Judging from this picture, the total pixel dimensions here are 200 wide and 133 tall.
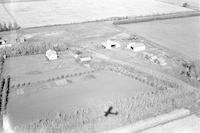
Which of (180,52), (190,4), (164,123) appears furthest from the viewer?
(190,4)

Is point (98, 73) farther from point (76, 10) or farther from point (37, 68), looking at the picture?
point (76, 10)

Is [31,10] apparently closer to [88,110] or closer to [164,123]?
[88,110]

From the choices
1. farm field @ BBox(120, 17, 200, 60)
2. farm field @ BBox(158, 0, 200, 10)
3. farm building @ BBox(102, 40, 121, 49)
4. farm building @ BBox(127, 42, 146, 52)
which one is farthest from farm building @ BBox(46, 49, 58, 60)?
farm field @ BBox(158, 0, 200, 10)

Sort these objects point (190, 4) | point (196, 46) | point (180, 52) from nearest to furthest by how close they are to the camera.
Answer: point (180, 52) < point (196, 46) < point (190, 4)

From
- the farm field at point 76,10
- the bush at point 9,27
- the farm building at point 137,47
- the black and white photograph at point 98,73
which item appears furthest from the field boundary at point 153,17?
the bush at point 9,27

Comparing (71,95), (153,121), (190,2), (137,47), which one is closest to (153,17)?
(137,47)

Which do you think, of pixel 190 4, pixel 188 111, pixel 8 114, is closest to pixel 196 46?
pixel 188 111
